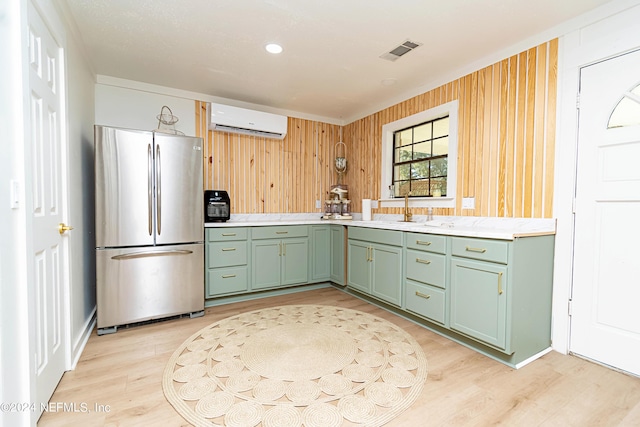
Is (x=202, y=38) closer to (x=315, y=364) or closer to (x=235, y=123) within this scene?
(x=235, y=123)

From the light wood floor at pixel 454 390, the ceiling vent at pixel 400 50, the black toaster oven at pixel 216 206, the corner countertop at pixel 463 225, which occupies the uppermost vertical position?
the ceiling vent at pixel 400 50

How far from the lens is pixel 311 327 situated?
264 cm

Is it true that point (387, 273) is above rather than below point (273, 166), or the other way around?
below

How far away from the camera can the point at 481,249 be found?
216 centimetres

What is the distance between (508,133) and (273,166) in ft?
9.14

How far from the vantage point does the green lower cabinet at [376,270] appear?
2908mm

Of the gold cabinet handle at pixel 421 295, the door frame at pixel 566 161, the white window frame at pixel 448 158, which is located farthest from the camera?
the white window frame at pixel 448 158

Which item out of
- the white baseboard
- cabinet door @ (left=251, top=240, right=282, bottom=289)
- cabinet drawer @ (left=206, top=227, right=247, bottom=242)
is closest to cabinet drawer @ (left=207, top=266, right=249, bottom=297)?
cabinet door @ (left=251, top=240, right=282, bottom=289)

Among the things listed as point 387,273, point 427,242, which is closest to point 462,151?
point 427,242

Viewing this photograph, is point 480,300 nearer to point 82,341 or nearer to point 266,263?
point 266,263

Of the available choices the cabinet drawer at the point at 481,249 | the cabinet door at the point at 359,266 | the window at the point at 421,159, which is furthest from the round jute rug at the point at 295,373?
the window at the point at 421,159

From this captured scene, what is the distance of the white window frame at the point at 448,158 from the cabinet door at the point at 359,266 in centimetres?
75

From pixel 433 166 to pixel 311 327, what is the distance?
2.19 metres

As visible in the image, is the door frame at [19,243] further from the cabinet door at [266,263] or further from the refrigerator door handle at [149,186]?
the cabinet door at [266,263]
